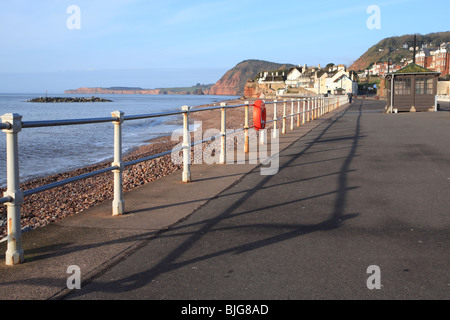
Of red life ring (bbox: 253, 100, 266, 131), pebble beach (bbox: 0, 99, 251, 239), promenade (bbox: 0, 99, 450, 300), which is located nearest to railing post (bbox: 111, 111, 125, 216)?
promenade (bbox: 0, 99, 450, 300)

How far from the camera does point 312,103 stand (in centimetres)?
2633

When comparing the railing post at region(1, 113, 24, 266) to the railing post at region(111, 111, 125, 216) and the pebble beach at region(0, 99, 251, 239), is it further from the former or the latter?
the pebble beach at region(0, 99, 251, 239)

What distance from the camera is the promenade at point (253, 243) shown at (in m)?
3.55

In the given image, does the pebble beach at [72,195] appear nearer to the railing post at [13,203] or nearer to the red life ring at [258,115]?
the red life ring at [258,115]

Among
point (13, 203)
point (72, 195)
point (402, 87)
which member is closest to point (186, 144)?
point (13, 203)

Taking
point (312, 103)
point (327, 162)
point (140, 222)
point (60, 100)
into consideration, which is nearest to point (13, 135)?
point (140, 222)

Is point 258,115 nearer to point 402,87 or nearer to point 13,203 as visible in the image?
point 13,203

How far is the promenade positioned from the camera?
3.55m

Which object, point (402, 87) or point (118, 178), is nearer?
point (118, 178)

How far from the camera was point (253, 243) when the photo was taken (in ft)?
15.3

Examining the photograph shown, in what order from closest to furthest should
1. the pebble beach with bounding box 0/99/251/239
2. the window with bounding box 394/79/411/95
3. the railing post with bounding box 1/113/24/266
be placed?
the railing post with bounding box 1/113/24/266, the pebble beach with bounding box 0/99/251/239, the window with bounding box 394/79/411/95

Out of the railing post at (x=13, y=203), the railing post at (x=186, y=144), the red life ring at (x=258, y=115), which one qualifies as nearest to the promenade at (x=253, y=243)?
the railing post at (x=13, y=203)
